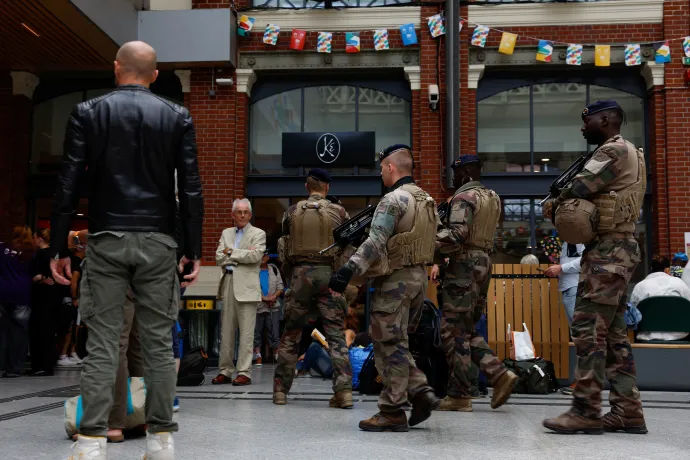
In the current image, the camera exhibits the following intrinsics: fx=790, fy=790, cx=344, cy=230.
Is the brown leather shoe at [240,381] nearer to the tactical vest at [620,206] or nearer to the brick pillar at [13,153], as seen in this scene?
the tactical vest at [620,206]

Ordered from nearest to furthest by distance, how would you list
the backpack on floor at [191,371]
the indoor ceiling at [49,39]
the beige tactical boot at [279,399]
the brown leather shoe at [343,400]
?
the brown leather shoe at [343,400], the beige tactical boot at [279,399], the backpack on floor at [191,371], the indoor ceiling at [49,39]

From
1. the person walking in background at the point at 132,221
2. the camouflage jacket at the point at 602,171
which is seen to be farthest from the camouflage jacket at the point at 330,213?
the person walking in background at the point at 132,221

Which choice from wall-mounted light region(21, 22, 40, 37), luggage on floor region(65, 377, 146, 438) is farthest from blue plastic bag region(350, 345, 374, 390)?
wall-mounted light region(21, 22, 40, 37)

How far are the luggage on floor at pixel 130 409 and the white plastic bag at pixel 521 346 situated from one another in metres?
4.62

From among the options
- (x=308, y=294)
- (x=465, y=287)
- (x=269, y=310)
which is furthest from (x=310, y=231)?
(x=269, y=310)

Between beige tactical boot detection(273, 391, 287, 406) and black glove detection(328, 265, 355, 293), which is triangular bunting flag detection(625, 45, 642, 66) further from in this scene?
black glove detection(328, 265, 355, 293)

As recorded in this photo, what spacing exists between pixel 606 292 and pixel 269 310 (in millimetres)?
7360

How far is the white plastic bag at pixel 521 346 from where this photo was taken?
27.3 ft

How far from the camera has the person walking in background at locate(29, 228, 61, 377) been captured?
380 inches

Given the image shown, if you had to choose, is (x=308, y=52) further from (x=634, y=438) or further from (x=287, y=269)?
(x=634, y=438)

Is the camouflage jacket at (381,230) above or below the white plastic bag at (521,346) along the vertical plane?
above

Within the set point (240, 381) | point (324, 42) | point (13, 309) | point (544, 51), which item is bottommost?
point (240, 381)

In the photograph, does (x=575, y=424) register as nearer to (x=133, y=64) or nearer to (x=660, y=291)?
(x=133, y=64)

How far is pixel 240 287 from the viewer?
8.66 metres
